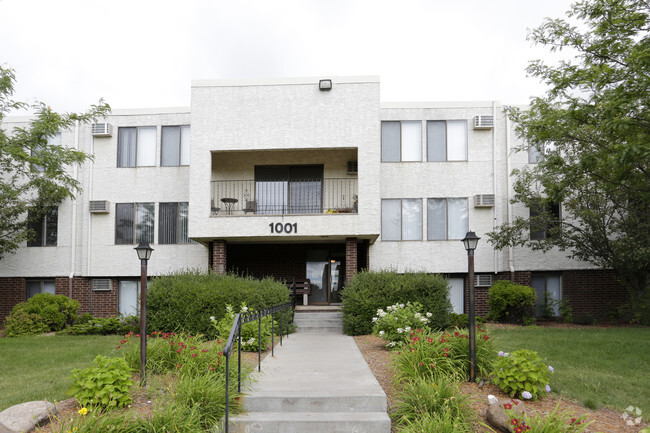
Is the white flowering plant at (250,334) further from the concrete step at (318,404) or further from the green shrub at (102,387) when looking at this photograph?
the green shrub at (102,387)

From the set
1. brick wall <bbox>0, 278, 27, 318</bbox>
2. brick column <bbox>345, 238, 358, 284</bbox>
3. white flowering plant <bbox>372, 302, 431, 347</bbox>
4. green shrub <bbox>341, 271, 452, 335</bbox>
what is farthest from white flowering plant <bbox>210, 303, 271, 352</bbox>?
brick wall <bbox>0, 278, 27, 318</bbox>

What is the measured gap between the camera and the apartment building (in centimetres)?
1667

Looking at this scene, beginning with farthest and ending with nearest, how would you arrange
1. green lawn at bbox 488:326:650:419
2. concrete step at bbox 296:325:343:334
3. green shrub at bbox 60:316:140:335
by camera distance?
green shrub at bbox 60:316:140:335, concrete step at bbox 296:325:343:334, green lawn at bbox 488:326:650:419

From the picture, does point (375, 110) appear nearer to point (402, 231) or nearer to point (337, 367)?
point (402, 231)

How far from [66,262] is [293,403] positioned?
46.8ft

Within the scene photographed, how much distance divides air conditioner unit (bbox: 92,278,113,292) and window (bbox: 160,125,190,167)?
442 cm

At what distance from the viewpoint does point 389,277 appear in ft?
41.8

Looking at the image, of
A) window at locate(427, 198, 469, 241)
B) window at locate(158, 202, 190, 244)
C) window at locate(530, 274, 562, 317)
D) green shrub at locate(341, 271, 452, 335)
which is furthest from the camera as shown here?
window at locate(158, 202, 190, 244)

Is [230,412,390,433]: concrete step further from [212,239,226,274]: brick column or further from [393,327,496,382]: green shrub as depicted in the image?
[212,239,226,274]: brick column

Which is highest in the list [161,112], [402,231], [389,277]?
[161,112]

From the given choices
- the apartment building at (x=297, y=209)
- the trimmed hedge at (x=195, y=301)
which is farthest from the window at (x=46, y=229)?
the trimmed hedge at (x=195, y=301)

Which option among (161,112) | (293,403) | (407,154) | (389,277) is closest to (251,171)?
(161,112)

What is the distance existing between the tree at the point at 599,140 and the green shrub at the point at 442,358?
12.1 ft

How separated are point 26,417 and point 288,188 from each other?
1230cm
